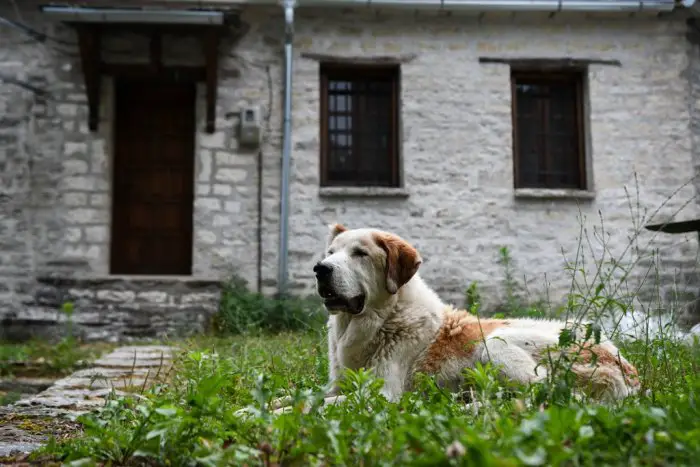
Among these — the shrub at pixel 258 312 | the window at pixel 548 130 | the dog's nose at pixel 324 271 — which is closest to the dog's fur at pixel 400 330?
the dog's nose at pixel 324 271

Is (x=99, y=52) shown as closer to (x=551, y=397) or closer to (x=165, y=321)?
(x=165, y=321)

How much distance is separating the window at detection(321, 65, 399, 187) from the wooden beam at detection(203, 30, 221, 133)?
143 centimetres

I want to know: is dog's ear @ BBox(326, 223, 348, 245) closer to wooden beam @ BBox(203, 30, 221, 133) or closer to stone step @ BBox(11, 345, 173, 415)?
stone step @ BBox(11, 345, 173, 415)

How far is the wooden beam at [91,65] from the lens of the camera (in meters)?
8.02

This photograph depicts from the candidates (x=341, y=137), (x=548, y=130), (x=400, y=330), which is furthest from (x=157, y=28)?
(x=400, y=330)

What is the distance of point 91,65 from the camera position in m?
8.11

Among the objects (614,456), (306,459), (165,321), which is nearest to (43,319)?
(165,321)

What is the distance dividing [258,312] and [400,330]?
180 inches

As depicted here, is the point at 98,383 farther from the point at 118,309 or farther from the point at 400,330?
the point at 118,309

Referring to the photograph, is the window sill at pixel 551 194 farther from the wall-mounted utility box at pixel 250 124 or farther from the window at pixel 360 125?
the wall-mounted utility box at pixel 250 124

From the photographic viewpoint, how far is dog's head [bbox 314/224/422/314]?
3.01 meters

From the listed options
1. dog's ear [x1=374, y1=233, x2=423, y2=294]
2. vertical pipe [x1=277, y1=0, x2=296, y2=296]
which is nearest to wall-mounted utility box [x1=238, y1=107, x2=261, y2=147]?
vertical pipe [x1=277, y1=0, x2=296, y2=296]

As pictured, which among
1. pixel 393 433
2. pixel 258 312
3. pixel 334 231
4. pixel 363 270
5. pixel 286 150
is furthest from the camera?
pixel 286 150

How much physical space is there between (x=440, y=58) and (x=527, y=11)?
136 centimetres
